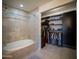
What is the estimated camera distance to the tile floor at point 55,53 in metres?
1.16

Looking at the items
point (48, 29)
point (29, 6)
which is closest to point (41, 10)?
point (29, 6)

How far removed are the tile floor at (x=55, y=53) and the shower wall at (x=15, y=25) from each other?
375mm

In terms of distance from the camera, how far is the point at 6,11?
79 cm

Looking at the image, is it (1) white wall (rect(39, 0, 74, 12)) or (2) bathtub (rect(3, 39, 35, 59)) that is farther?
(1) white wall (rect(39, 0, 74, 12))

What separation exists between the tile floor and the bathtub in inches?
6.9

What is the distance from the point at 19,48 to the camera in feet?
3.03

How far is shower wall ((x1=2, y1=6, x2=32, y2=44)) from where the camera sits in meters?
0.78

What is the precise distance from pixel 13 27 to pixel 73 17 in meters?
0.92

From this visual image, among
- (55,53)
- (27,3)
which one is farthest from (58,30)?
(27,3)

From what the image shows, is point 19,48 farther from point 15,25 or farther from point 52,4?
point 52,4

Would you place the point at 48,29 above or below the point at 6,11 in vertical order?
below

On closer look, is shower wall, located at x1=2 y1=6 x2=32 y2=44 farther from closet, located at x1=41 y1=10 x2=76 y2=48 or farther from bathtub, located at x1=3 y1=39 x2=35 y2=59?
closet, located at x1=41 y1=10 x2=76 y2=48

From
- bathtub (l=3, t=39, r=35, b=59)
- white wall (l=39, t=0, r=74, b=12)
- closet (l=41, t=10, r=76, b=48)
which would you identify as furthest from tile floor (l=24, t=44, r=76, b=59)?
white wall (l=39, t=0, r=74, b=12)

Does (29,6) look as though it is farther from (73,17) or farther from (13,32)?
(73,17)
